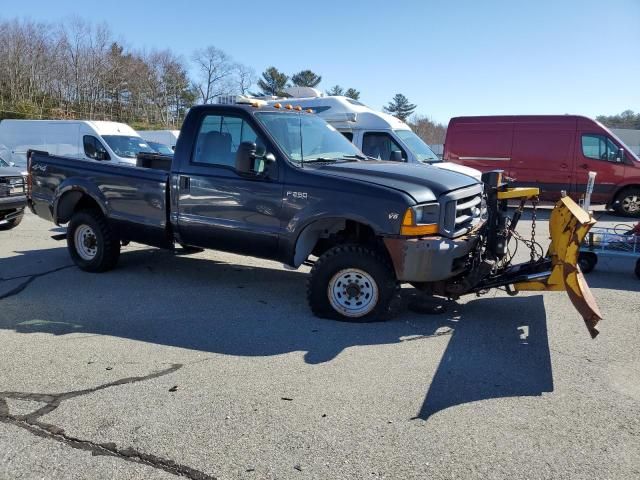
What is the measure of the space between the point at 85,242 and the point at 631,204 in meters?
13.2

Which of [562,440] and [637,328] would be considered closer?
[562,440]

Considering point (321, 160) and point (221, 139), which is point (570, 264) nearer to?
point (321, 160)

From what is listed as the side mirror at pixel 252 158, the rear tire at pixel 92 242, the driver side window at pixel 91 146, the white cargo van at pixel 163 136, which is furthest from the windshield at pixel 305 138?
the white cargo van at pixel 163 136

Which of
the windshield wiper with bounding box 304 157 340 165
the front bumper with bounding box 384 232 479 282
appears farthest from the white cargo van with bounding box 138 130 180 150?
the front bumper with bounding box 384 232 479 282

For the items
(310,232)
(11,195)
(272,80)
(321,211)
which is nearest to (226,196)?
(310,232)

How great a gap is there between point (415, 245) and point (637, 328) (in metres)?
2.42

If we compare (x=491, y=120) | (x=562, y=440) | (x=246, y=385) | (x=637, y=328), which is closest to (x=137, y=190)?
(x=246, y=385)

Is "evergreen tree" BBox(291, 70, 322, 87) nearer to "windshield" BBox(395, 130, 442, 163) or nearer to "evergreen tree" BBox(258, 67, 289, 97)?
"evergreen tree" BBox(258, 67, 289, 97)

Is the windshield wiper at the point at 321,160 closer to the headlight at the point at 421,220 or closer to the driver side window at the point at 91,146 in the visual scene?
the headlight at the point at 421,220

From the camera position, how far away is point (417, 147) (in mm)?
12609

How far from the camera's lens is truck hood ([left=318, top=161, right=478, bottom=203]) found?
4.90m

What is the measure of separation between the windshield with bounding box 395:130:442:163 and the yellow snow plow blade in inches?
282

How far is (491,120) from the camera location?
15.0 meters

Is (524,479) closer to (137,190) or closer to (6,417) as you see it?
(6,417)
